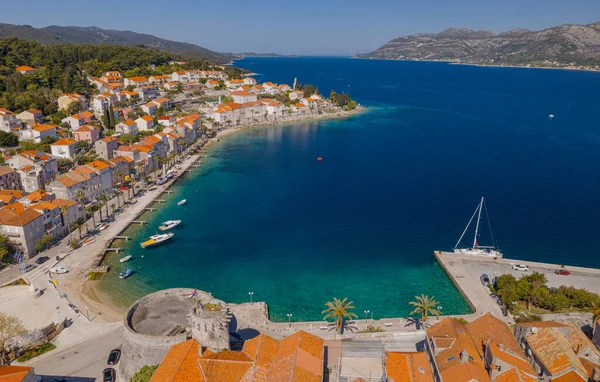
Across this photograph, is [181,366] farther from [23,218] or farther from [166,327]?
[23,218]

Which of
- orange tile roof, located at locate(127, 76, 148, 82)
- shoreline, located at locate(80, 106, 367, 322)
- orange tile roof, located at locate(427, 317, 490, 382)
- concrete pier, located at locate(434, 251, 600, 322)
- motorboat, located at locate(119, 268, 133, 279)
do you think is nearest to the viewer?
orange tile roof, located at locate(427, 317, 490, 382)

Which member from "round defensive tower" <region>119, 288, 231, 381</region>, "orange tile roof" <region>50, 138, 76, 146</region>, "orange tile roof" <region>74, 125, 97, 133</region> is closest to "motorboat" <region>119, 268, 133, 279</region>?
"round defensive tower" <region>119, 288, 231, 381</region>

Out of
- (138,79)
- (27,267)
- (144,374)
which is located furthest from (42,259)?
(138,79)

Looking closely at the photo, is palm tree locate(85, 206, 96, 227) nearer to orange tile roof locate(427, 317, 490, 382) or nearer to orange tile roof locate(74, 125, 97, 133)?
orange tile roof locate(74, 125, 97, 133)

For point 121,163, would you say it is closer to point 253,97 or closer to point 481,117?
point 253,97

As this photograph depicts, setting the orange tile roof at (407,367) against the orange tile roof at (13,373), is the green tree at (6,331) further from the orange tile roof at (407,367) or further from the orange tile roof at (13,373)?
the orange tile roof at (407,367)

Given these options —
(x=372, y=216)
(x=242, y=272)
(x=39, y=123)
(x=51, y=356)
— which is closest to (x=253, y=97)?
(x=39, y=123)

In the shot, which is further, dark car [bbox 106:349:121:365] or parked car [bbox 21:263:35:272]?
parked car [bbox 21:263:35:272]
